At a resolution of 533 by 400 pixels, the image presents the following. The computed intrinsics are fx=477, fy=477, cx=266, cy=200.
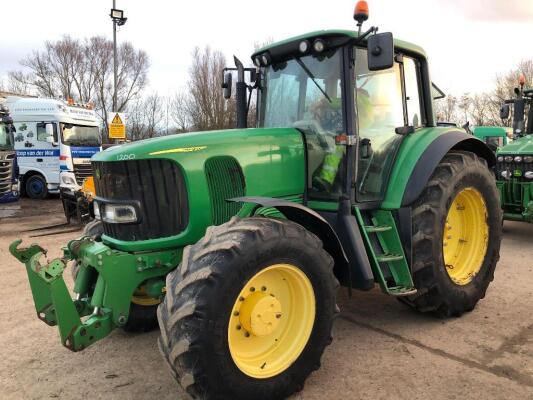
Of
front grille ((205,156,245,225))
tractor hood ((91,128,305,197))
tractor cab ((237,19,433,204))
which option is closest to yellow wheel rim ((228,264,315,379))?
front grille ((205,156,245,225))

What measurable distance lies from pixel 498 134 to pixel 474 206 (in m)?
14.0

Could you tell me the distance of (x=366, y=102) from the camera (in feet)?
12.6

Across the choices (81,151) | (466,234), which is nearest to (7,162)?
(81,151)

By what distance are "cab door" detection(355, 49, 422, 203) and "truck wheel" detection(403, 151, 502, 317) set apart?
1.33 ft

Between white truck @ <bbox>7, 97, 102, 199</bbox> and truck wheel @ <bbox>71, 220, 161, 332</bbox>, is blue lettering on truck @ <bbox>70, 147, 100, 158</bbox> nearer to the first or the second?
white truck @ <bbox>7, 97, 102, 199</bbox>

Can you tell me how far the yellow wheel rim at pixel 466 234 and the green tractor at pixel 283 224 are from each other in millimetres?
13

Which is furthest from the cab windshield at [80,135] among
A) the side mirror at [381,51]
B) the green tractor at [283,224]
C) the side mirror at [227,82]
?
the side mirror at [381,51]

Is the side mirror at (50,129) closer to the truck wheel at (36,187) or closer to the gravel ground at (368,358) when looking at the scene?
the truck wheel at (36,187)

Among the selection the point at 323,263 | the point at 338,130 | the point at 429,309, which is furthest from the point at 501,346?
the point at 338,130

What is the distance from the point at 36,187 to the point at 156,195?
13756 millimetres

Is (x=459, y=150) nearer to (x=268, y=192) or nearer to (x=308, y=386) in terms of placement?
(x=268, y=192)

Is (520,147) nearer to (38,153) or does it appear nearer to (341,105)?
(341,105)

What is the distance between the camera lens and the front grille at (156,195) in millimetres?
3230

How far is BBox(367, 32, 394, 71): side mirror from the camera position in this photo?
3.22 m
